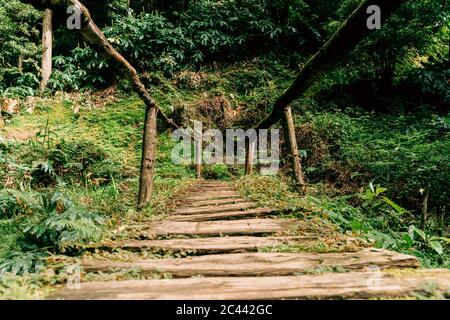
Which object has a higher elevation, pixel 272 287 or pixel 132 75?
pixel 132 75

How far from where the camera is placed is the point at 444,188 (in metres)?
4.89

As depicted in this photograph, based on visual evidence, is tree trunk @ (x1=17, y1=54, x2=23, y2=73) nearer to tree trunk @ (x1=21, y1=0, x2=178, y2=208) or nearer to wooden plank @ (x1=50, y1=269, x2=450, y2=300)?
tree trunk @ (x1=21, y1=0, x2=178, y2=208)

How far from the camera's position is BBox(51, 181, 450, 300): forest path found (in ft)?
4.19

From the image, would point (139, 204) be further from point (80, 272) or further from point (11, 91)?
point (11, 91)

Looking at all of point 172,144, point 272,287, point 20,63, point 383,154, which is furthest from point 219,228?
point 20,63

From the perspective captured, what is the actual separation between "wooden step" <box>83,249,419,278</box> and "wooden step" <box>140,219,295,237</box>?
57cm

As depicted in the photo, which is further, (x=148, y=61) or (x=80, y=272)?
(x=148, y=61)

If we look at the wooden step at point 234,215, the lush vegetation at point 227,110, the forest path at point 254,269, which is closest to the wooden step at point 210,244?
the forest path at point 254,269

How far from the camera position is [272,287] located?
1.34 meters

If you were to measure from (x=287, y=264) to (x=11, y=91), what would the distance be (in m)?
11.9

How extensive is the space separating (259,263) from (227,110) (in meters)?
8.39

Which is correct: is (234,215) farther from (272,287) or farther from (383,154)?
(383,154)

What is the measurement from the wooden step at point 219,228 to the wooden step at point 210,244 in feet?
0.60
